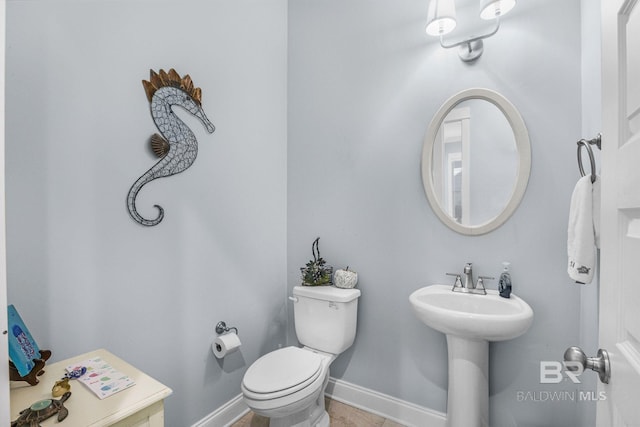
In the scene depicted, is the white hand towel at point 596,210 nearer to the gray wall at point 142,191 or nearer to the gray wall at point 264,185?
the gray wall at point 264,185

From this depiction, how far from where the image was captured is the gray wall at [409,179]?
4.48 ft

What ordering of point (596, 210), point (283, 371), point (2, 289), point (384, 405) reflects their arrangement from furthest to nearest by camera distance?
1. point (384, 405)
2. point (283, 371)
3. point (596, 210)
4. point (2, 289)

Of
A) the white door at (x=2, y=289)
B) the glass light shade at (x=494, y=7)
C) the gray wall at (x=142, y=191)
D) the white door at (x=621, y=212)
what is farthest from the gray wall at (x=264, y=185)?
the white door at (x=621, y=212)

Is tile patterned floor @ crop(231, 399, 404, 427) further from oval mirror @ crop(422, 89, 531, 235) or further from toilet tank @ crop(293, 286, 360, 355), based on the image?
oval mirror @ crop(422, 89, 531, 235)

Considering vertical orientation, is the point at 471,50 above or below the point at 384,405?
above

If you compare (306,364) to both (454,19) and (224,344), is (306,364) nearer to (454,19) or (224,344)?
(224,344)

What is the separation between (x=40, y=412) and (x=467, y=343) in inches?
59.3

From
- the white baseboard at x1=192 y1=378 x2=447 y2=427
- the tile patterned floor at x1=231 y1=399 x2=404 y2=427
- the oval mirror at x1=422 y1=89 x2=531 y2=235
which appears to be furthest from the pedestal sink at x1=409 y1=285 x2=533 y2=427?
the tile patterned floor at x1=231 y1=399 x2=404 y2=427

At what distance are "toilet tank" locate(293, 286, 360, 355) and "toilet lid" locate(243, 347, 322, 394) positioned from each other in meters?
0.15

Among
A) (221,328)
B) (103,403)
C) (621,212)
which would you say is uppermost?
(621,212)

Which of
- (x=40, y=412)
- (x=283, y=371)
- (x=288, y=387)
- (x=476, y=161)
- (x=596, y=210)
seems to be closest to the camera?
(x=40, y=412)

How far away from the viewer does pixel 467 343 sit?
1.35 metres

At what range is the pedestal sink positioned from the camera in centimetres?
124

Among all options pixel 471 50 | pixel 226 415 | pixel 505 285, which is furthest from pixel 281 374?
pixel 471 50
